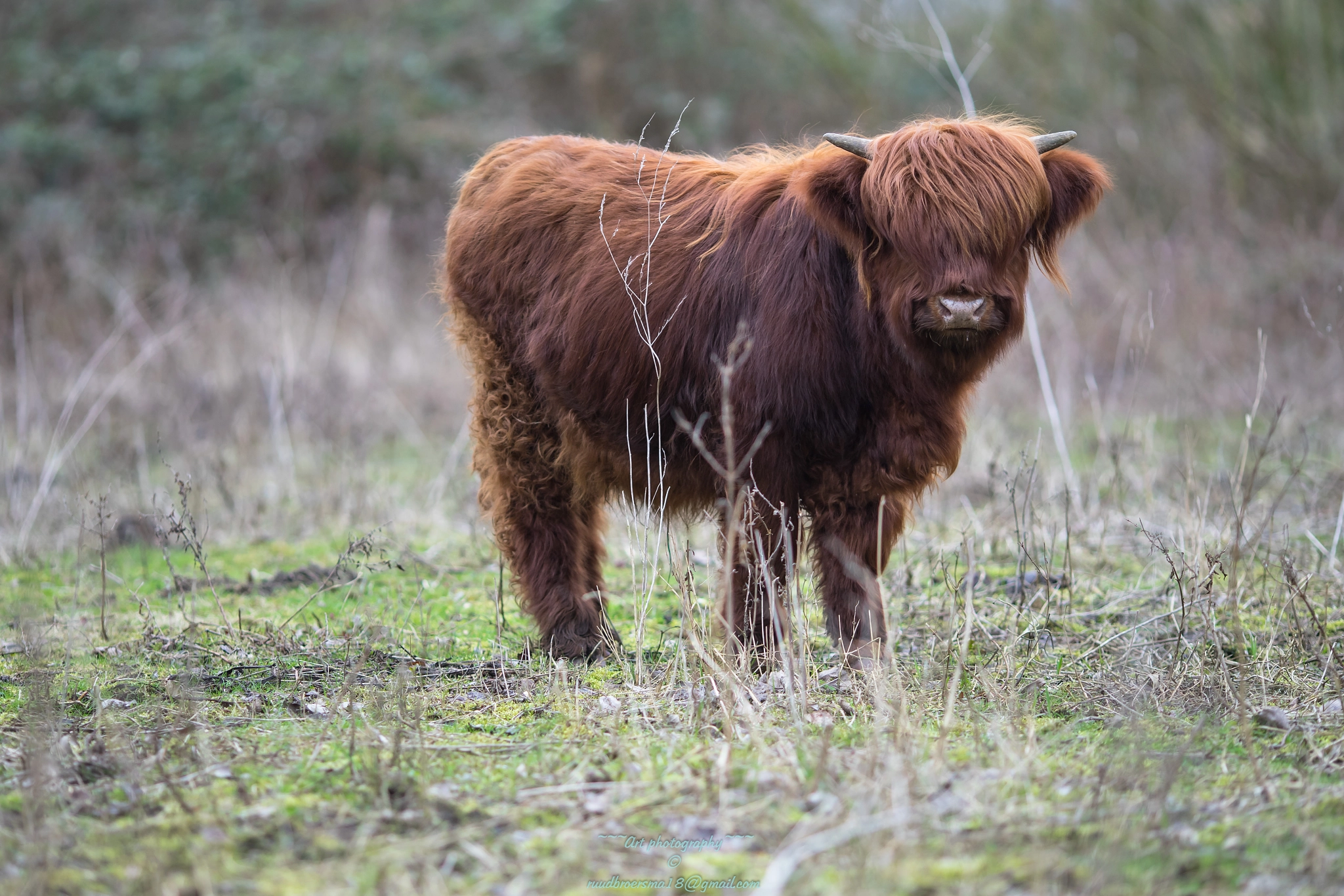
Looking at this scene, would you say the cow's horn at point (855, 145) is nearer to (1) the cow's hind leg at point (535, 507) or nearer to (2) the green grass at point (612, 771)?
(1) the cow's hind leg at point (535, 507)

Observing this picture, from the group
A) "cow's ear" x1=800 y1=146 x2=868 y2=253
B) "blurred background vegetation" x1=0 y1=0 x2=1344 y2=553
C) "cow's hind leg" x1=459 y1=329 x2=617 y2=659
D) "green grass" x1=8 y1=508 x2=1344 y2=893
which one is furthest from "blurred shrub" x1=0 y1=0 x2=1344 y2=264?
"green grass" x1=8 y1=508 x2=1344 y2=893

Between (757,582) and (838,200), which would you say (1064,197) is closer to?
(838,200)

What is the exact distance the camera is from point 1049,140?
407cm

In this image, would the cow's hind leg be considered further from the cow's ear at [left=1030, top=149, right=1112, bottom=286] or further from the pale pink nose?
the cow's ear at [left=1030, top=149, right=1112, bottom=286]

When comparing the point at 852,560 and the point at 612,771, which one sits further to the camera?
the point at 852,560

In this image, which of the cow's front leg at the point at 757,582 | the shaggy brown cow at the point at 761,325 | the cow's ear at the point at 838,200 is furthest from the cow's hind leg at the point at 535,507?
the cow's ear at the point at 838,200

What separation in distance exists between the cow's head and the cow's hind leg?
146 cm

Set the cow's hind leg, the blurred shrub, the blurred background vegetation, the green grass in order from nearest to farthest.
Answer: the green grass < the cow's hind leg < the blurred background vegetation < the blurred shrub

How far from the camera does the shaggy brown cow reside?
3.80 metres

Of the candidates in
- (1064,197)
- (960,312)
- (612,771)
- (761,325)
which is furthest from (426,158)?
(612,771)

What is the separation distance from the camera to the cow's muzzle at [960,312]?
142 inches

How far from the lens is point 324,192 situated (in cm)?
1457

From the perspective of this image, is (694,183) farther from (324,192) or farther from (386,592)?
(324,192)

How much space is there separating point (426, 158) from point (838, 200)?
11.9 m
